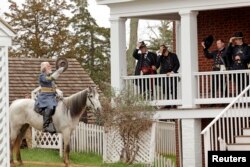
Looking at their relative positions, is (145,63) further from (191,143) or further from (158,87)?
(191,143)

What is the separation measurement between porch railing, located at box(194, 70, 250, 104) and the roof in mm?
10134

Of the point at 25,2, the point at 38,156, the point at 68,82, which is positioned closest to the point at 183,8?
the point at 38,156

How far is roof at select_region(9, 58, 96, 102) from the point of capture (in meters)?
39.4

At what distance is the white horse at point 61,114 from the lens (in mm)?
30375

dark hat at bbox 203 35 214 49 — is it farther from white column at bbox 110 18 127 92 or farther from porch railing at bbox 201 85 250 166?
white column at bbox 110 18 127 92

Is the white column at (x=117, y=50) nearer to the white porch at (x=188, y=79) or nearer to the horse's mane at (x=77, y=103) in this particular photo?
the white porch at (x=188, y=79)

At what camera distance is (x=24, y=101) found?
3114 centimetres

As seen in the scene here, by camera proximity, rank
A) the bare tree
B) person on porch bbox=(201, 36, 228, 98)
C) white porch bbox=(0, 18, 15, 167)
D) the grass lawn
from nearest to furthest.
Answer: white porch bbox=(0, 18, 15, 167)
person on porch bbox=(201, 36, 228, 98)
the bare tree
the grass lawn

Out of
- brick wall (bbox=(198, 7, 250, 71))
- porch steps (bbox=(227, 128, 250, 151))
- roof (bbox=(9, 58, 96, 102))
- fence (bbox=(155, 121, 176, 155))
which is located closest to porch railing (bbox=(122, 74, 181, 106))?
brick wall (bbox=(198, 7, 250, 71))

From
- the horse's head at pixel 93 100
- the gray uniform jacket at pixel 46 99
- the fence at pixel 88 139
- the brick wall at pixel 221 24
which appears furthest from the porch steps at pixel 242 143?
the fence at pixel 88 139

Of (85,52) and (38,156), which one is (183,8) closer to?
(38,156)

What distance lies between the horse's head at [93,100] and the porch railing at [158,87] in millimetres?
1103

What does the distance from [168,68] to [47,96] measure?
12.0 ft

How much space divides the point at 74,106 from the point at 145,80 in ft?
7.73
